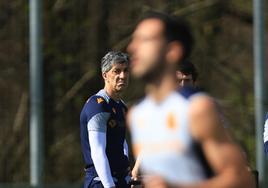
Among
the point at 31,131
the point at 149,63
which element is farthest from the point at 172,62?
the point at 31,131

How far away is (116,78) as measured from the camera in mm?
8305

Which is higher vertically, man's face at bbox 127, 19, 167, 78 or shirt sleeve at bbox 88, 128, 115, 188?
man's face at bbox 127, 19, 167, 78

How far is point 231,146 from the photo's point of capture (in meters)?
4.07

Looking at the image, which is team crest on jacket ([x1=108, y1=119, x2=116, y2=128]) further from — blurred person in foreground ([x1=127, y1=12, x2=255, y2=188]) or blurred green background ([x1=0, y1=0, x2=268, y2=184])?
blurred green background ([x1=0, y1=0, x2=268, y2=184])

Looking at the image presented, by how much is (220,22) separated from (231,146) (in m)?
15.2

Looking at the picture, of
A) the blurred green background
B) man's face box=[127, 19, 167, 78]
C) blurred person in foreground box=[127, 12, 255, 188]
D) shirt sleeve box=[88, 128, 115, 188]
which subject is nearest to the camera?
blurred person in foreground box=[127, 12, 255, 188]

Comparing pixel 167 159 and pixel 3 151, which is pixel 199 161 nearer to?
pixel 167 159

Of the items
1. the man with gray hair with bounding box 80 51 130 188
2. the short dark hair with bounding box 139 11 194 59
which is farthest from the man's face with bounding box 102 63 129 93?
the short dark hair with bounding box 139 11 194 59

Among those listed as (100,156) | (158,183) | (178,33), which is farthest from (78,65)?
(158,183)

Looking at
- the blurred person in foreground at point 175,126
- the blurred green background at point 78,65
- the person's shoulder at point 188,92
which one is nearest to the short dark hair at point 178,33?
the blurred person in foreground at point 175,126

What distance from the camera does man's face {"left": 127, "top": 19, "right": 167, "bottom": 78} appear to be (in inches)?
166

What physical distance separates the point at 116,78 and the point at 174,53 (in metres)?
4.09

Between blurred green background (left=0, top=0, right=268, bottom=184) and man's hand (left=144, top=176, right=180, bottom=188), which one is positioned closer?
man's hand (left=144, top=176, right=180, bottom=188)

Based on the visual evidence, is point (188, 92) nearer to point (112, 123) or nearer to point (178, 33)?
point (178, 33)
